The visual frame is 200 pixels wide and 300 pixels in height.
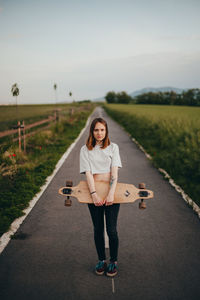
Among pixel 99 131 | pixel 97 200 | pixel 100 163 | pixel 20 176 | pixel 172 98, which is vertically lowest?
pixel 20 176

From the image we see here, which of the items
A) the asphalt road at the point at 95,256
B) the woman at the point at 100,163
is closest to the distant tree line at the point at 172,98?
the asphalt road at the point at 95,256

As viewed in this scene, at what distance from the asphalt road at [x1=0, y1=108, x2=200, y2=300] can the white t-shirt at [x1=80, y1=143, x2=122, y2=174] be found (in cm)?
133

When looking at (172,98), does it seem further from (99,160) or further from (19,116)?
(99,160)

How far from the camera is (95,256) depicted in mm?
3311

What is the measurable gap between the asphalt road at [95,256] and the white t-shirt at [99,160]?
133 centimetres

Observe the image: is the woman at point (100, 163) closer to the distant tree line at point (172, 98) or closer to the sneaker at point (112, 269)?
the sneaker at point (112, 269)

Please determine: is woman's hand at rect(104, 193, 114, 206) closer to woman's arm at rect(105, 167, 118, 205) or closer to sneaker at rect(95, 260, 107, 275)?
woman's arm at rect(105, 167, 118, 205)

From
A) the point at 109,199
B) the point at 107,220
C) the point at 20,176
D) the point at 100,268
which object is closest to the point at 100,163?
the point at 109,199

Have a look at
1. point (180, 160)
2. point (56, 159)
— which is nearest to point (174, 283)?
point (180, 160)

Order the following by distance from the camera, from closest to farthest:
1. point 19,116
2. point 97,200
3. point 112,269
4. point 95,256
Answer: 1. point 97,200
2. point 112,269
3. point 95,256
4. point 19,116

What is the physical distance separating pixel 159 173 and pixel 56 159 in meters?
3.73

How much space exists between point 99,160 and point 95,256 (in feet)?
4.87

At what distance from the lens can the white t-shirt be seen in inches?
Result: 108

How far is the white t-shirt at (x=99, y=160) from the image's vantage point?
2744 millimetres
